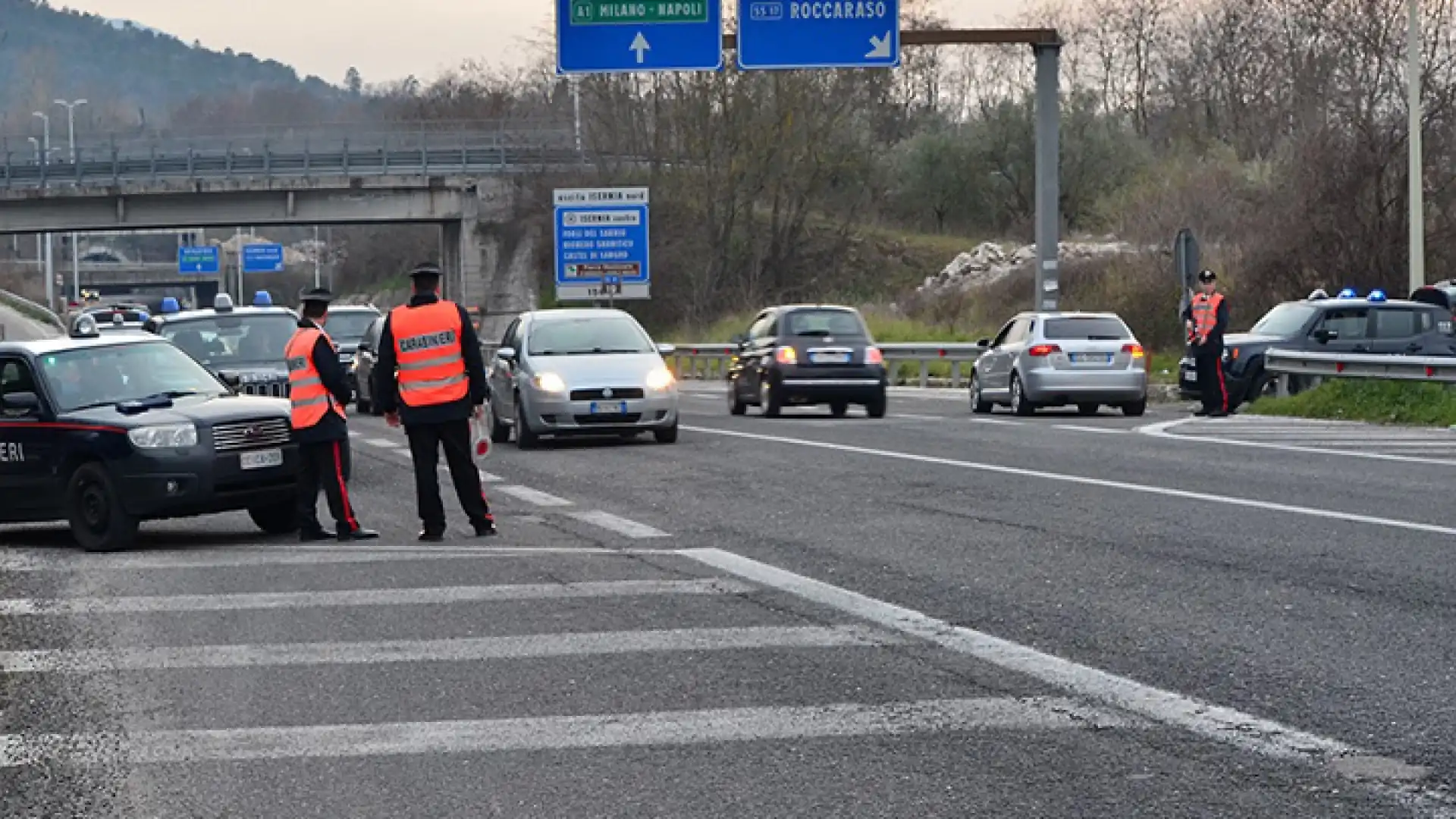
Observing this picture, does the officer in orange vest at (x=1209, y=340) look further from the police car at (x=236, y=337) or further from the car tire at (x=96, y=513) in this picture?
the car tire at (x=96, y=513)

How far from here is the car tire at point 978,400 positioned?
32.9 meters

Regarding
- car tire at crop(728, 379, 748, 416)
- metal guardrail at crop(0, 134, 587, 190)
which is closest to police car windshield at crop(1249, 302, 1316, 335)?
car tire at crop(728, 379, 748, 416)

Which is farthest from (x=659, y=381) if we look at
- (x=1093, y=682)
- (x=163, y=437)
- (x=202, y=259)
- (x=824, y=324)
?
(x=202, y=259)

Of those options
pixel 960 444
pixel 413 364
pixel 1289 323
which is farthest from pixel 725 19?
pixel 413 364

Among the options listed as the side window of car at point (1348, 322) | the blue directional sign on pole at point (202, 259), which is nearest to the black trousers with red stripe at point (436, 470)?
the side window of car at point (1348, 322)

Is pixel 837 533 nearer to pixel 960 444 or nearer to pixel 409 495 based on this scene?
pixel 409 495

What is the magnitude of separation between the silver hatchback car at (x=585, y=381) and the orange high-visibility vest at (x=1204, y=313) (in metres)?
6.94

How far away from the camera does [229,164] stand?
7162cm

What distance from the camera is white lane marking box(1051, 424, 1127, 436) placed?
81.6 feet

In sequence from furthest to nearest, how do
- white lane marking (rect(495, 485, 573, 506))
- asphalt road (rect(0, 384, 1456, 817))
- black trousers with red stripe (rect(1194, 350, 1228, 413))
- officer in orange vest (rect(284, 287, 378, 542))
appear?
1. black trousers with red stripe (rect(1194, 350, 1228, 413))
2. white lane marking (rect(495, 485, 573, 506))
3. officer in orange vest (rect(284, 287, 378, 542))
4. asphalt road (rect(0, 384, 1456, 817))

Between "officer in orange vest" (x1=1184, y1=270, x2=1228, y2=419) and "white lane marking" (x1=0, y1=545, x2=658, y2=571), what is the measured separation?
53.1 feet

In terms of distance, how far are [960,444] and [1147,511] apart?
793 cm

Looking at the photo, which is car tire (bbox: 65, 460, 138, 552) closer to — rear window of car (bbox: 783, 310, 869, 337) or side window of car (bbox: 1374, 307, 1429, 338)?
rear window of car (bbox: 783, 310, 869, 337)

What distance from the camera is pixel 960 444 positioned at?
2283 centimetres
